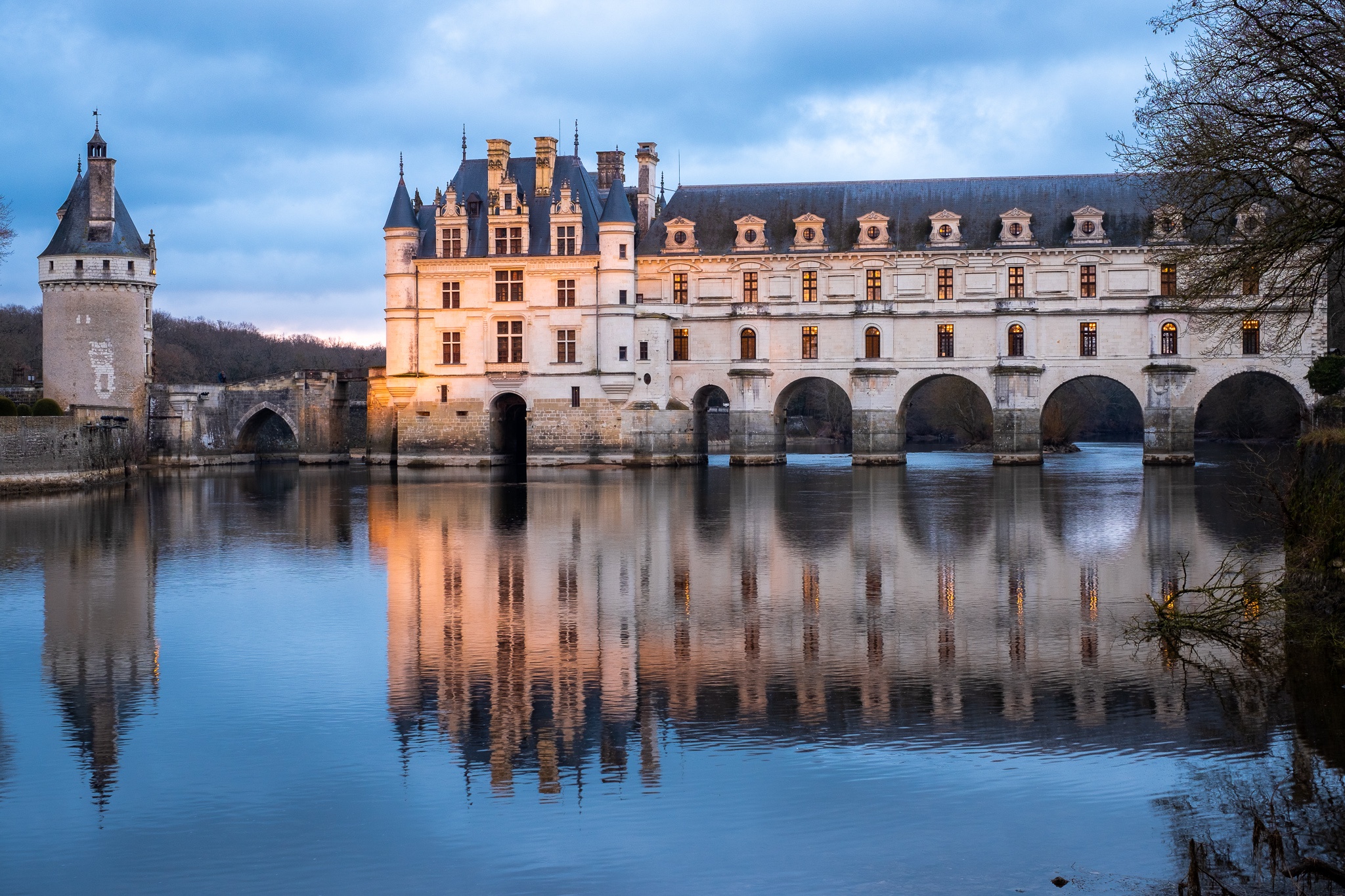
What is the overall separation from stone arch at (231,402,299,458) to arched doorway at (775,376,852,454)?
25305 millimetres

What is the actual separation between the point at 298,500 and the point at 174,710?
2453cm

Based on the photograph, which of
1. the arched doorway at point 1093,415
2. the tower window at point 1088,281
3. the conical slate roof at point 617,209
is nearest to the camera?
the tower window at point 1088,281

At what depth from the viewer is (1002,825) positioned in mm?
8133

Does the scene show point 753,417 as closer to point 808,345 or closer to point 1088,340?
point 808,345

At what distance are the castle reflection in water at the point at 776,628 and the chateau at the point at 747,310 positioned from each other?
19753 mm

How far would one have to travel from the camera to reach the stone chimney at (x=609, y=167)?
181 ft

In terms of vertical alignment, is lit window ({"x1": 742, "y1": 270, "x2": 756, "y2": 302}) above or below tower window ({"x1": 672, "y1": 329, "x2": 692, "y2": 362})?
above

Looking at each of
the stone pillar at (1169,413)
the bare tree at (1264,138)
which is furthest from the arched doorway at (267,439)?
the bare tree at (1264,138)

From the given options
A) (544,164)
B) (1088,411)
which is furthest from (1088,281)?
(1088,411)

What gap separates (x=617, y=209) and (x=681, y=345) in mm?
5580

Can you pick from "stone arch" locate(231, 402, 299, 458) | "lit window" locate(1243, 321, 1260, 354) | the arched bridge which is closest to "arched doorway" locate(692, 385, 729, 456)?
the arched bridge

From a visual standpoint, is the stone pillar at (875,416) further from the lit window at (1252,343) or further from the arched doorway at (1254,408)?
the arched doorway at (1254,408)

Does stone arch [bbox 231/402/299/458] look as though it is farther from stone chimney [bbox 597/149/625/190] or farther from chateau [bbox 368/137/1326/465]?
stone chimney [bbox 597/149/625/190]

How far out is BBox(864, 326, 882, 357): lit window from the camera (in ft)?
166
